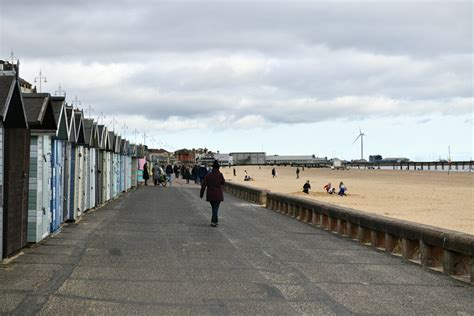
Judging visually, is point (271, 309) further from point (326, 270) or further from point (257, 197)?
point (257, 197)

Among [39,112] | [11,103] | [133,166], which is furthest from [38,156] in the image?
[133,166]

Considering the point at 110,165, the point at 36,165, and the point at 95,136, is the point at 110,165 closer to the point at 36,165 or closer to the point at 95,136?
the point at 95,136

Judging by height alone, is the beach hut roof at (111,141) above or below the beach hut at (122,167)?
above

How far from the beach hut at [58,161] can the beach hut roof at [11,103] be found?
274 cm

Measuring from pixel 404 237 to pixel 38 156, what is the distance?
23.2ft

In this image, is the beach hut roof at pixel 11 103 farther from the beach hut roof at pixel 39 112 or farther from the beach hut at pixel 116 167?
the beach hut at pixel 116 167

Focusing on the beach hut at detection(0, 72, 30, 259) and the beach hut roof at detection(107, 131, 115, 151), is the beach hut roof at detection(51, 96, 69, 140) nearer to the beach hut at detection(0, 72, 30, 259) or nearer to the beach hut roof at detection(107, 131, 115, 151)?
the beach hut at detection(0, 72, 30, 259)

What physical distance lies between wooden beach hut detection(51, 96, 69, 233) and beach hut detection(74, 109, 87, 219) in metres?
2.08

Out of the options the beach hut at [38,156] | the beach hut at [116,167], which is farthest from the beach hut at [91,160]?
the beach hut at [116,167]

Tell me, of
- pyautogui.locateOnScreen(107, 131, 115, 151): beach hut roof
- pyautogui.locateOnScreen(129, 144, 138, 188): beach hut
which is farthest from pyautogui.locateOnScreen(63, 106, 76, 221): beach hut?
pyautogui.locateOnScreen(129, 144, 138, 188): beach hut

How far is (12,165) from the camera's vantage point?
10.6 metres

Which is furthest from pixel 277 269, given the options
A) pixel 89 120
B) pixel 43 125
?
pixel 89 120

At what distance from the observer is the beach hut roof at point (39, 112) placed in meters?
11.8

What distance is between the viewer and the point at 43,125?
12.7 m
